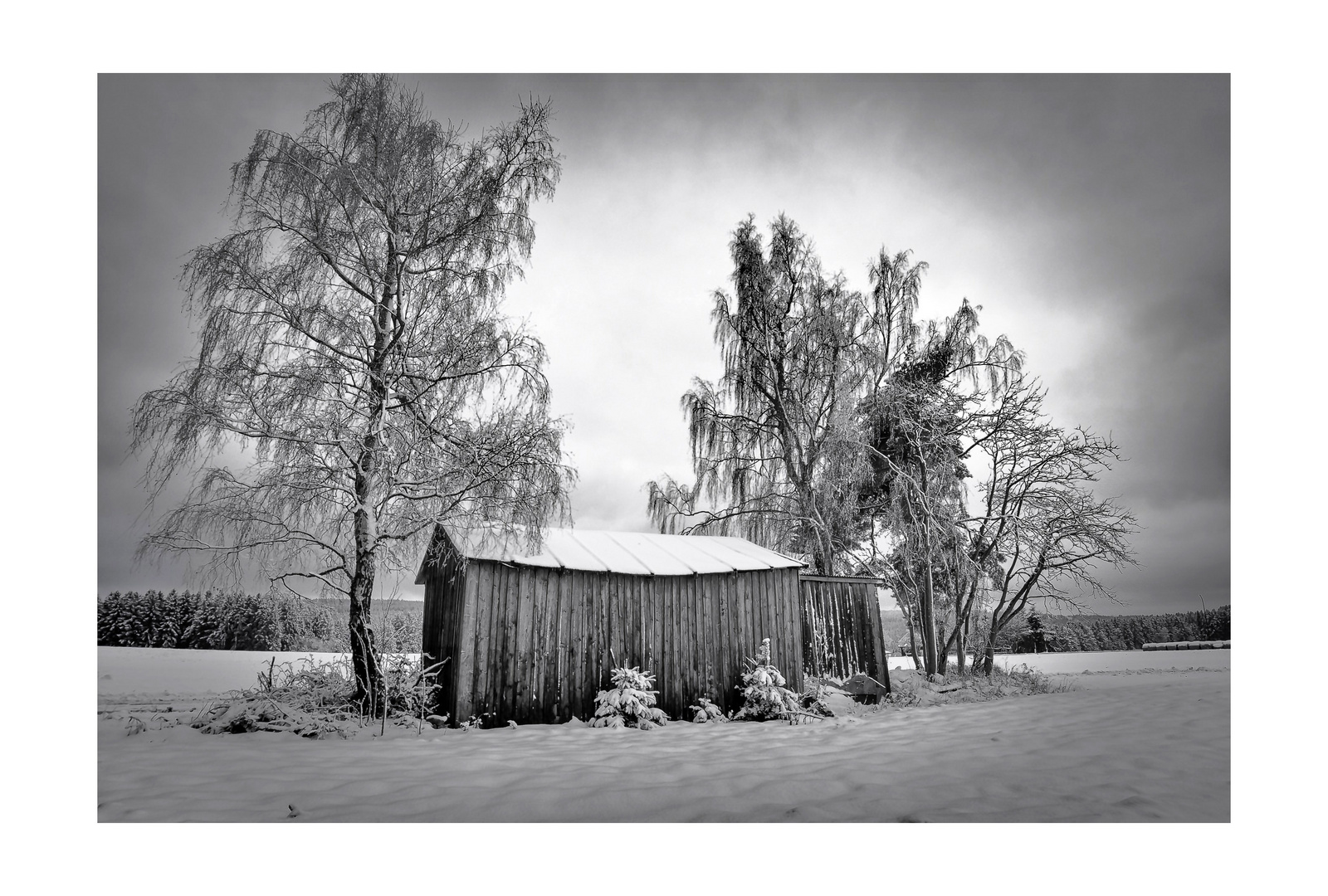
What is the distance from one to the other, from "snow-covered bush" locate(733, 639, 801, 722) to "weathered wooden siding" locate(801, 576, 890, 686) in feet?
5.24

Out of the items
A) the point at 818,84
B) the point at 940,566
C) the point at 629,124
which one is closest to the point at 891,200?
the point at 818,84

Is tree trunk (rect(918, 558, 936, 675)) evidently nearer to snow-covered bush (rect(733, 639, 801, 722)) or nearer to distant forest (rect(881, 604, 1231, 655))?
distant forest (rect(881, 604, 1231, 655))

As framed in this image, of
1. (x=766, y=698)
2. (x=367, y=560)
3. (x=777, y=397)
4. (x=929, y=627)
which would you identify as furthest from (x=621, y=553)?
(x=929, y=627)

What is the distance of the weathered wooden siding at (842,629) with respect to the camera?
9.93 metres

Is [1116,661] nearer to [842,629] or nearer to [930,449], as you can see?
[930,449]

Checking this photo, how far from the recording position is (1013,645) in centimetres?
2012

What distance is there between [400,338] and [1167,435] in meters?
8.39

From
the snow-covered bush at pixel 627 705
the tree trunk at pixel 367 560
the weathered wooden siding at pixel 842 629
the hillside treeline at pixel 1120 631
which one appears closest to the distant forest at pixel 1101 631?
the hillside treeline at pixel 1120 631

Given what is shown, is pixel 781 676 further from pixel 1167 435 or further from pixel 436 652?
pixel 1167 435

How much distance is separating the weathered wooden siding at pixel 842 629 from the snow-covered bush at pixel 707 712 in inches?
91.9

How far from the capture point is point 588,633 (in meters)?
7.83

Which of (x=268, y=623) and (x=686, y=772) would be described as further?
(x=268, y=623)

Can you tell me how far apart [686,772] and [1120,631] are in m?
14.5

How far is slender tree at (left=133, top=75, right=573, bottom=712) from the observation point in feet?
20.6
